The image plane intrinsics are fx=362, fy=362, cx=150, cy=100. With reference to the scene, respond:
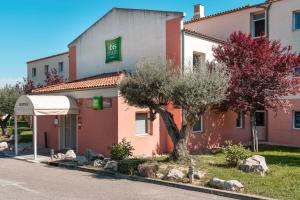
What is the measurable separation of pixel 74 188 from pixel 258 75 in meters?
10.0

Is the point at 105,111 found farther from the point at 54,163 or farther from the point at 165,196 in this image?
the point at 165,196

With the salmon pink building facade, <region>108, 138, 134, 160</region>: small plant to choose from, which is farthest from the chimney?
<region>108, 138, 134, 160</region>: small plant

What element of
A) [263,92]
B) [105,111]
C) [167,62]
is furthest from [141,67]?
[263,92]

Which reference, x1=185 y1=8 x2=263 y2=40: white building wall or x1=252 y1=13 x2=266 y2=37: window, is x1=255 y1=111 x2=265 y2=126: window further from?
x1=185 y1=8 x2=263 y2=40: white building wall

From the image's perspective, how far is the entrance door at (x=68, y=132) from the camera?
19969 millimetres

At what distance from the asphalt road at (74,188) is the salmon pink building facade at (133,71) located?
4.24m

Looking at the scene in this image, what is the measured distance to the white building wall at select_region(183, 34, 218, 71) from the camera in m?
17.6

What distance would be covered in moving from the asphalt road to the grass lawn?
1420 mm

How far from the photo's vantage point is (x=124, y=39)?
68.1 feet

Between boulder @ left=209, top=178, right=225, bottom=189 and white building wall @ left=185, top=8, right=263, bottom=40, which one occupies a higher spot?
white building wall @ left=185, top=8, right=263, bottom=40

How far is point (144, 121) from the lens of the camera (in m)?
17.8

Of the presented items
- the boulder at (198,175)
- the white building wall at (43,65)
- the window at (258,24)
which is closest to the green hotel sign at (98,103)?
the boulder at (198,175)

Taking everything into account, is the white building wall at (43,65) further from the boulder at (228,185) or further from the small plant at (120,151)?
the boulder at (228,185)

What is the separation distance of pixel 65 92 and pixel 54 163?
5181 mm
